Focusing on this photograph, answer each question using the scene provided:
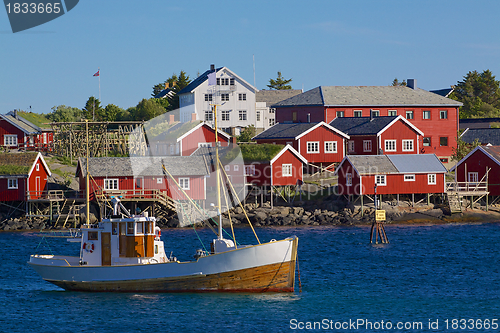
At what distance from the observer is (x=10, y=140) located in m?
74.5

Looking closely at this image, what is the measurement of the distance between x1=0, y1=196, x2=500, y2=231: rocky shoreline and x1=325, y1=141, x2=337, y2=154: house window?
1027cm

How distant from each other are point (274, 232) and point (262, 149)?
43.8 ft

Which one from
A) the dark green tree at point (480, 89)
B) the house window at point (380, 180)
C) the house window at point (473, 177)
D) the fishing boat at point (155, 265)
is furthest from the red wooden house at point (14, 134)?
the dark green tree at point (480, 89)

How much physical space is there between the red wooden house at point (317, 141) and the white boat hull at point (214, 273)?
40.8 meters

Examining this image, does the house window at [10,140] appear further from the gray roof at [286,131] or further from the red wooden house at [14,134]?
the gray roof at [286,131]

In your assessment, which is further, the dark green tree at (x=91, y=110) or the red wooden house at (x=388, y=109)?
the dark green tree at (x=91, y=110)

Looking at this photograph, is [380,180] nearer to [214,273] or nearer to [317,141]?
[317,141]

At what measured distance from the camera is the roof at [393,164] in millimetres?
62466

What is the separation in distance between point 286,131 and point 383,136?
10.8 metres

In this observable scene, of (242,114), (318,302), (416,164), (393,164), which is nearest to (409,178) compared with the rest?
(416,164)

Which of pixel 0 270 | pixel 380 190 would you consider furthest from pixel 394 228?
pixel 0 270

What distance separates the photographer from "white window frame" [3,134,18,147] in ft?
244

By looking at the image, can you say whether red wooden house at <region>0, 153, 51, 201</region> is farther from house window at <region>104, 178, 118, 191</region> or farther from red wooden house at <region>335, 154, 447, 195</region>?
red wooden house at <region>335, 154, 447, 195</region>

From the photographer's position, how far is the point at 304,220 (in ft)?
202
